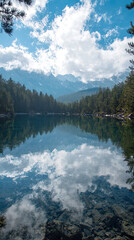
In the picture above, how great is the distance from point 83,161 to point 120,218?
7.70m

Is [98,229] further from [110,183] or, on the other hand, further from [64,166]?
[64,166]

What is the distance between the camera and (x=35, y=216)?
5.96 metres

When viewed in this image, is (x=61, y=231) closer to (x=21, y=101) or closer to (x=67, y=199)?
(x=67, y=199)

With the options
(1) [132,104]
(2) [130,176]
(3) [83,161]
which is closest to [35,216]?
(2) [130,176]

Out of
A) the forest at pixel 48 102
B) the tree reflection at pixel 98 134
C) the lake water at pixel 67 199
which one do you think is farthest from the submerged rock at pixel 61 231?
the forest at pixel 48 102

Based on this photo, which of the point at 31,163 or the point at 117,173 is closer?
the point at 117,173

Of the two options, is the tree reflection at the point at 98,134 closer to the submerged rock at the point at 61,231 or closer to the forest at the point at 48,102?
the submerged rock at the point at 61,231

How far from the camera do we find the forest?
77838 millimetres

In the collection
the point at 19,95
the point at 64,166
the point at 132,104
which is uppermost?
the point at 19,95

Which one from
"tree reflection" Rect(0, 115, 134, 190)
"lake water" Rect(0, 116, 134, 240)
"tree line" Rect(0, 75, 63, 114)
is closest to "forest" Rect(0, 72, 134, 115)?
"tree line" Rect(0, 75, 63, 114)

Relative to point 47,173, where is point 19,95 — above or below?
above

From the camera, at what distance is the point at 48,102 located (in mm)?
148500

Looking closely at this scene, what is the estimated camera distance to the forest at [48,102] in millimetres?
77838

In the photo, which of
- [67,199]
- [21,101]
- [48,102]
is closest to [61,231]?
[67,199]
